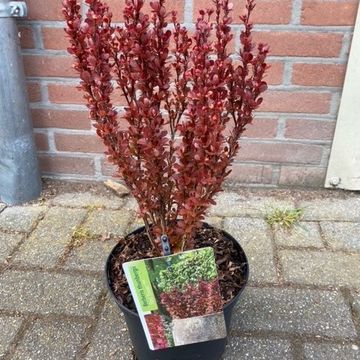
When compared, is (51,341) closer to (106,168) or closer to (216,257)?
(216,257)

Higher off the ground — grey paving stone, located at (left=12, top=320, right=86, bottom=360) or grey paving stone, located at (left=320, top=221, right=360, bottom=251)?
grey paving stone, located at (left=320, top=221, right=360, bottom=251)

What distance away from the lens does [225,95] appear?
1.14 metres

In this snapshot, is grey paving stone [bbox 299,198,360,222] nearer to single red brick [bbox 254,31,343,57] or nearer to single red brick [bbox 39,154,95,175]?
single red brick [bbox 254,31,343,57]

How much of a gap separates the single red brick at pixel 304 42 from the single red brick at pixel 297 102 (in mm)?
198

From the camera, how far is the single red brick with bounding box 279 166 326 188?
95.3 inches

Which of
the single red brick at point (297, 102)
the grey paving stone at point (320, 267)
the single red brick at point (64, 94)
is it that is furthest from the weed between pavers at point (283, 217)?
the single red brick at point (64, 94)

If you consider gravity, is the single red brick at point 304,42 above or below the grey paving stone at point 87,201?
above

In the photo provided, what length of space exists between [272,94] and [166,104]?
3.71ft

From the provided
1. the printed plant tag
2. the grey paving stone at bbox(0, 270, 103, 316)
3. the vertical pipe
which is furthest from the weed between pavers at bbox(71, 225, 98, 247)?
the printed plant tag

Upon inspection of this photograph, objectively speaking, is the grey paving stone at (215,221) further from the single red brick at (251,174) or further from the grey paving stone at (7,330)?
the grey paving stone at (7,330)

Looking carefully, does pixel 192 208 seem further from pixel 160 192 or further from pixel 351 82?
pixel 351 82

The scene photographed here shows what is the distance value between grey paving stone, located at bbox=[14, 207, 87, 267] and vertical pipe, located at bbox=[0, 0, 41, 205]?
0.22 metres

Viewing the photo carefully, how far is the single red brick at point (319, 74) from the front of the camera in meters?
2.18

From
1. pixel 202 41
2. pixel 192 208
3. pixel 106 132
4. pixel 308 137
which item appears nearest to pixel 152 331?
pixel 192 208
